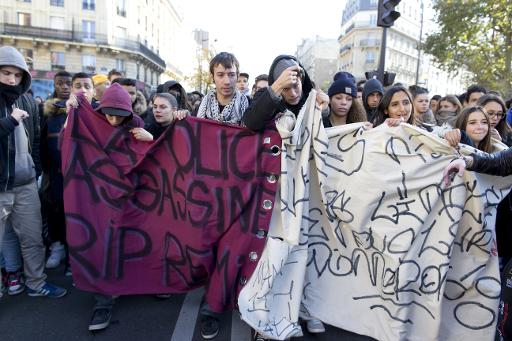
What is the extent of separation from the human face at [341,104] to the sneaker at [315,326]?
189 cm

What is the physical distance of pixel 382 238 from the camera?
2.79 meters

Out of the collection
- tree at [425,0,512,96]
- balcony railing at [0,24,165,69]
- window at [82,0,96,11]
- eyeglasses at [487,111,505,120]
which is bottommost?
eyeglasses at [487,111,505,120]

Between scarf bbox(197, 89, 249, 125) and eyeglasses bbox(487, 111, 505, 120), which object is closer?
scarf bbox(197, 89, 249, 125)

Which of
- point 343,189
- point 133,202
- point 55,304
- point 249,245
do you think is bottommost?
point 55,304

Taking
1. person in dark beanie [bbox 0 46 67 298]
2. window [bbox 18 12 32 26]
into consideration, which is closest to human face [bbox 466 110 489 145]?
person in dark beanie [bbox 0 46 67 298]

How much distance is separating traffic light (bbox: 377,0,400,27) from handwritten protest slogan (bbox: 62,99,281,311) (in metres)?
5.47

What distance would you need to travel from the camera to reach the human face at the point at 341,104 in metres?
3.65

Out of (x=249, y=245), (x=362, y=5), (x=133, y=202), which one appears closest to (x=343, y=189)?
(x=249, y=245)

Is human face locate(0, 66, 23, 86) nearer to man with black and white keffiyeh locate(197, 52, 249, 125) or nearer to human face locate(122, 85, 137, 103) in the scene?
man with black and white keffiyeh locate(197, 52, 249, 125)

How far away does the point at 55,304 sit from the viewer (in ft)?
11.0

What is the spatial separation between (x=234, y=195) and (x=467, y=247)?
174 cm

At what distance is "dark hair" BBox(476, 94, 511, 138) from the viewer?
391 cm

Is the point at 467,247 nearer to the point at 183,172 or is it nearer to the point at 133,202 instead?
the point at 183,172

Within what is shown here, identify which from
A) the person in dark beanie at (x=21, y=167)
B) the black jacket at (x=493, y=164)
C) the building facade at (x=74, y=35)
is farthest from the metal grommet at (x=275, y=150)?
the building facade at (x=74, y=35)
